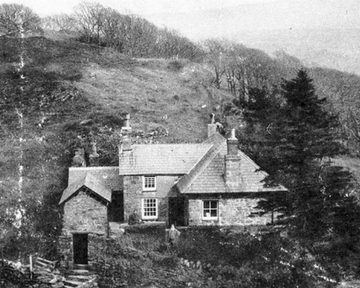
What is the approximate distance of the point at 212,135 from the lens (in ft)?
123

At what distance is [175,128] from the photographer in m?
51.4

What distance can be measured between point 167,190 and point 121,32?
166 ft

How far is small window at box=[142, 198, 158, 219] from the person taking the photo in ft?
107

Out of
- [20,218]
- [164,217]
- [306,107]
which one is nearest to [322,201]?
[306,107]

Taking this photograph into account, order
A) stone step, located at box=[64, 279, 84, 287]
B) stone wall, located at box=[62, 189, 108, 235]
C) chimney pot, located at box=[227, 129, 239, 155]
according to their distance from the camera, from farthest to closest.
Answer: chimney pot, located at box=[227, 129, 239, 155], stone wall, located at box=[62, 189, 108, 235], stone step, located at box=[64, 279, 84, 287]

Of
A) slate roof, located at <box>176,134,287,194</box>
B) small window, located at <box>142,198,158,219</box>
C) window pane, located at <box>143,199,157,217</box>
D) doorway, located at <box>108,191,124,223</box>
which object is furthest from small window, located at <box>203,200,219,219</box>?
doorway, located at <box>108,191,124,223</box>

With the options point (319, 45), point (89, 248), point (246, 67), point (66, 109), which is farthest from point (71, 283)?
point (319, 45)

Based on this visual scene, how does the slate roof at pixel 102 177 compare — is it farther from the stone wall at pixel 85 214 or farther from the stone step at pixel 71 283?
the stone step at pixel 71 283

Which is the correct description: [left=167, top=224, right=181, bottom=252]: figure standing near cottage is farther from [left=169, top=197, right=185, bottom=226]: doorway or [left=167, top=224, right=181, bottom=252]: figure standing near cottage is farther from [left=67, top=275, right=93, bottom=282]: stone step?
[left=169, top=197, right=185, bottom=226]: doorway

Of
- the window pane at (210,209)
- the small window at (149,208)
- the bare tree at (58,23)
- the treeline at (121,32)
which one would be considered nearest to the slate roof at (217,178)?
the window pane at (210,209)

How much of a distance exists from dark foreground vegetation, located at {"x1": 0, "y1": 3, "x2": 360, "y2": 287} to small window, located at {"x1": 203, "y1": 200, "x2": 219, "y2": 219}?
2.13 meters

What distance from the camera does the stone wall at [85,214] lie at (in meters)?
28.3

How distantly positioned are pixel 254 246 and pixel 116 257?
301 inches

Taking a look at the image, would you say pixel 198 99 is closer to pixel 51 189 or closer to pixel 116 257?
pixel 51 189
